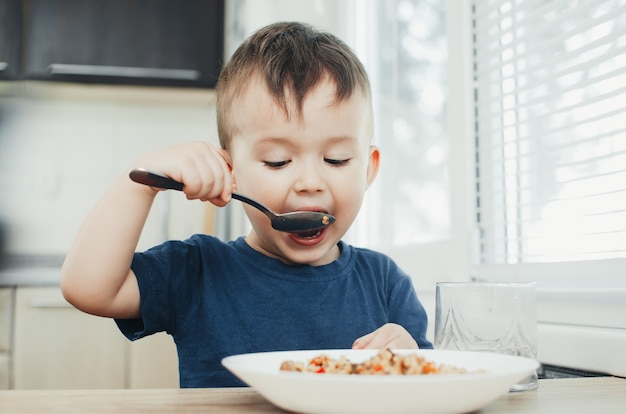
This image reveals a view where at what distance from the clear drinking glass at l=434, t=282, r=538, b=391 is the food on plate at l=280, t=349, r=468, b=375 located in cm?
16

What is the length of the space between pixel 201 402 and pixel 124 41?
2.74 metres

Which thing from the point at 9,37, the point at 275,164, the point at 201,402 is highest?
the point at 9,37

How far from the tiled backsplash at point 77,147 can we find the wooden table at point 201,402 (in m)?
2.49

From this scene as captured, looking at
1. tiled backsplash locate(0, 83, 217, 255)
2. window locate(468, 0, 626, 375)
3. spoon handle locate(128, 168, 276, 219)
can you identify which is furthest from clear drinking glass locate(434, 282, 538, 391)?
tiled backsplash locate(0, 83, 217, 255)

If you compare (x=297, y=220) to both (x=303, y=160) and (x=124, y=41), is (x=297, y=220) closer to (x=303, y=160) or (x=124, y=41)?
(x=303, y=160)

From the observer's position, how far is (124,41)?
313cm

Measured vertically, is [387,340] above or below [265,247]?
below

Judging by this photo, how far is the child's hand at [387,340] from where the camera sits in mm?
865

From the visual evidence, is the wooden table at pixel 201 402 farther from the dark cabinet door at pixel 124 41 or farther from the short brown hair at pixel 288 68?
the dark cabinet door at pixel 124 41

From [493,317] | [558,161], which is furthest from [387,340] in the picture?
[558,161]

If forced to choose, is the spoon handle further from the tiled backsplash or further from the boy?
the tiled backsplash

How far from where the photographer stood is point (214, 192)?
2.95ft

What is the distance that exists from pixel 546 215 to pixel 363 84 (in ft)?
1.41

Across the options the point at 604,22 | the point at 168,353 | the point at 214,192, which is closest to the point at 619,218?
the point at 604,22
